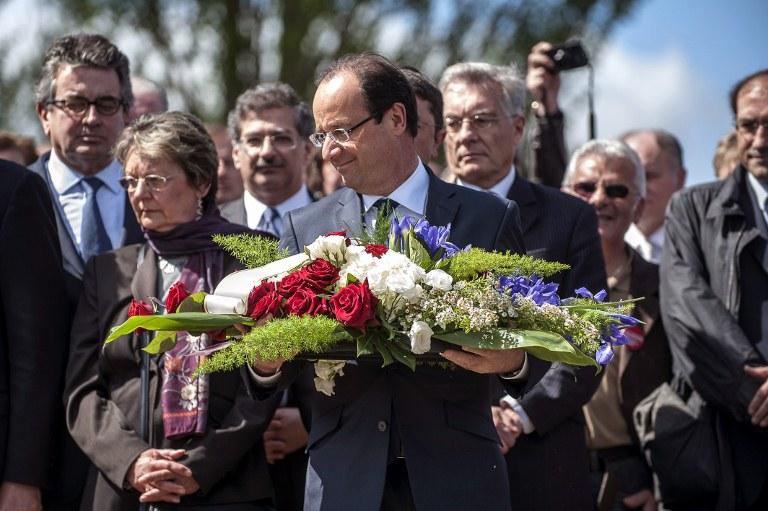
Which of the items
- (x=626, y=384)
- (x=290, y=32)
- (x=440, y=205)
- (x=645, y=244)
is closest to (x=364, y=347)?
(x=440, y=205)

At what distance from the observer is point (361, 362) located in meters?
4.16

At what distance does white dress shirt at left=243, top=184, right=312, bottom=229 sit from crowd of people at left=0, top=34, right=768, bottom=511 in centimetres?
3

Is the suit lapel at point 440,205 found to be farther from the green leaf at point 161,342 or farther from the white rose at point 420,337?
the green leaf at point 161,342

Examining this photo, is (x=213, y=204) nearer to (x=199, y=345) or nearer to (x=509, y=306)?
(x=199, y=345)

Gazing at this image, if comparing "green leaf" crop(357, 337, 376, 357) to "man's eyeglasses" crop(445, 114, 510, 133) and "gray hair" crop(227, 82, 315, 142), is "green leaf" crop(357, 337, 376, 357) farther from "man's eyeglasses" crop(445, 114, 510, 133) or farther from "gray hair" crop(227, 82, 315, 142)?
"gray hair" crop(227, 82, 315, 142)

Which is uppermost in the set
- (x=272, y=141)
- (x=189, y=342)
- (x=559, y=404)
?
(x=272, y=141)

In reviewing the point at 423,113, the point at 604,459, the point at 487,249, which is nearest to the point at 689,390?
the point at 604,459

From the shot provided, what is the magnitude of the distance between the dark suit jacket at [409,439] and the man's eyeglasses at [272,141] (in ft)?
10.1

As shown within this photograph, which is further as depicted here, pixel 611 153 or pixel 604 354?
pixel 611 153

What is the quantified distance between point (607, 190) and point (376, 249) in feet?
11.4

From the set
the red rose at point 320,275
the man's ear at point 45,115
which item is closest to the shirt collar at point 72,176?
the man's ear at point 45,115

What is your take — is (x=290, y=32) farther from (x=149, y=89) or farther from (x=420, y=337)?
(x=420, y=337)

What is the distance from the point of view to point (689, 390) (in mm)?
6645

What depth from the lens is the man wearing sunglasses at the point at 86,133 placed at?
6477mm
